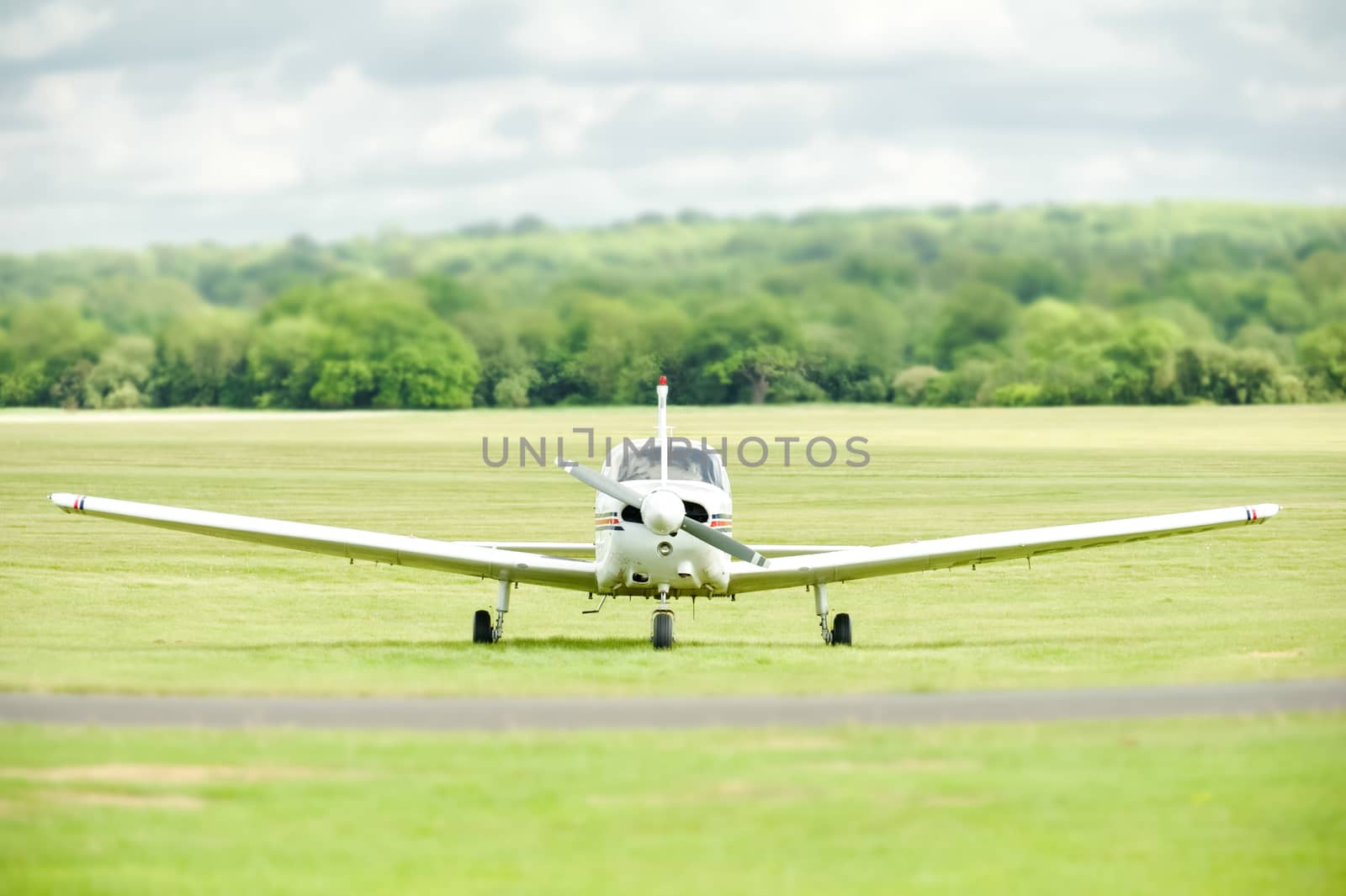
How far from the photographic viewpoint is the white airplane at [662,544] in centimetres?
1684

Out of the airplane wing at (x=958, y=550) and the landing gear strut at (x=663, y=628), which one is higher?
the airplane wing at (x=958, y=550)

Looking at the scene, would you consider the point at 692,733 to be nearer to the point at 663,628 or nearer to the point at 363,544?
the point at 663,628

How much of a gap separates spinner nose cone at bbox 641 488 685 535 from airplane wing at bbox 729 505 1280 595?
1.56 metres

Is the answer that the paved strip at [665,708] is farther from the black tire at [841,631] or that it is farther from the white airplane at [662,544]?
the black tire at [841,631]

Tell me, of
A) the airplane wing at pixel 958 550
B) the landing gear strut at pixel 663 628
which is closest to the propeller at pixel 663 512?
the landing gear strut at pixel 663 628

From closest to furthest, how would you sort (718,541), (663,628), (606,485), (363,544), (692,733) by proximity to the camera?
(692,733)
(718,541)
(606,485)
(663,628)
(363,544)

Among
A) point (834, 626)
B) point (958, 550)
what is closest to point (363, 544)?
point (834, 626)

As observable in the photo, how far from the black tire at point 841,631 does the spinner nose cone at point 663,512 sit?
3.02 metres

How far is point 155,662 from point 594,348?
22.4 m

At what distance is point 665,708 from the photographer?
1184cm

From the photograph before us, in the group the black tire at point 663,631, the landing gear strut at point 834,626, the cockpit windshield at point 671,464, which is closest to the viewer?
the black tire at point 663,631

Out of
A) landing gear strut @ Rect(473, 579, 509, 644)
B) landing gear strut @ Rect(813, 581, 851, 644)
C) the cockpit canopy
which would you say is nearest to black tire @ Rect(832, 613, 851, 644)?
landing gear strut @ Rect(813, 581, 851, 644)

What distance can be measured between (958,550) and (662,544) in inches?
124

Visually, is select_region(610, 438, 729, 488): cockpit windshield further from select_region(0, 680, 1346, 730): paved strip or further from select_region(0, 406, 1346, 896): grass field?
select_region(0, 680, 1346, 730): paved strip
